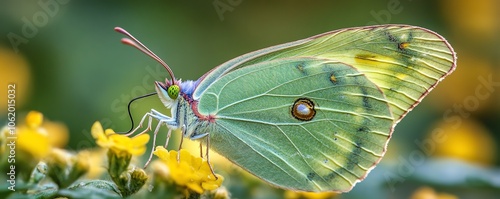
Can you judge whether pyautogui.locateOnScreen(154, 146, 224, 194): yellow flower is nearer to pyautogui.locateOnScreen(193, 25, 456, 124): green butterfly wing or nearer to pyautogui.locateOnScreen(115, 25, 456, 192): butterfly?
pyautogui.locateOnScreen(115, 25, 456, 192): butterfly

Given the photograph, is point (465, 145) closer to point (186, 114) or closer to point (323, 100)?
point (323, 100)

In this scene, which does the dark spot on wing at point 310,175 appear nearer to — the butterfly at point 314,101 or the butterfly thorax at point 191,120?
the butterfly at point 314,101

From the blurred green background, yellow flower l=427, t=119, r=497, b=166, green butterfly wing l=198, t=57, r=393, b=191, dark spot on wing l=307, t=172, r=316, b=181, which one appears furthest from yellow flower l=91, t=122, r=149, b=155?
yellow flower l=427, t=119, r=497, b=166

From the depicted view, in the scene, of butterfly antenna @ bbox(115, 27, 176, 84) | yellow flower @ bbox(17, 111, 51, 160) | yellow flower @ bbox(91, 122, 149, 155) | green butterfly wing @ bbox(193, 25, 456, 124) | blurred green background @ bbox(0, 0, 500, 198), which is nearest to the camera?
yellow flower @ bbox(17, 111, 51, 160)

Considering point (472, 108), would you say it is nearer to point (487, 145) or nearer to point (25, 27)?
point (487, 145)

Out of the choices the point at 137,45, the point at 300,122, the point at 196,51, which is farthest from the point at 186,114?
the point at 196,51

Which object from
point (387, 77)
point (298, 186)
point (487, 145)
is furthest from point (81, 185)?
point (487, 145)
